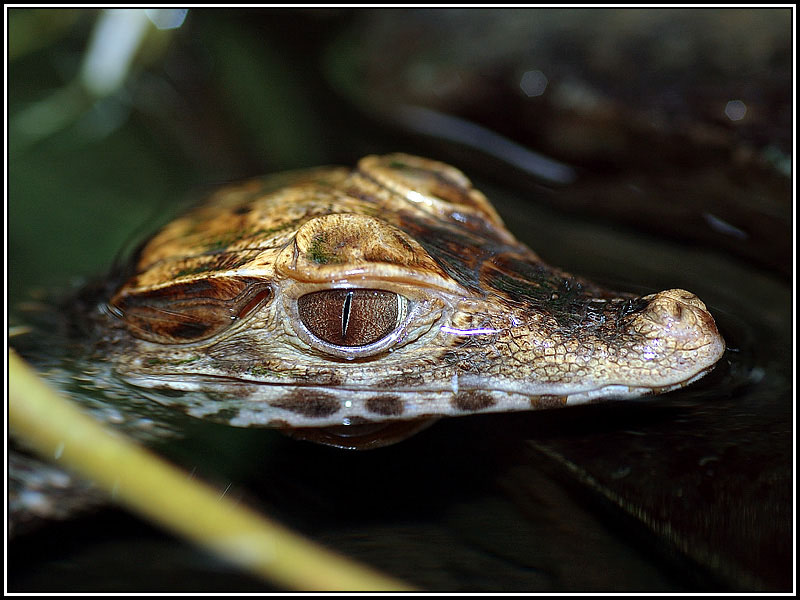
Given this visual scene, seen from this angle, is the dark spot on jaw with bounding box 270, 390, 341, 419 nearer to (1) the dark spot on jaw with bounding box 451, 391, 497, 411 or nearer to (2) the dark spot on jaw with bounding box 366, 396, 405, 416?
(2) the dark spot on jaw with bounding box 366, 396, 405, 416

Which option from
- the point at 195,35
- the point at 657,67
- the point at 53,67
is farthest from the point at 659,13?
the point at 53,67

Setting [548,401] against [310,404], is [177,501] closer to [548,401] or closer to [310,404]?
[310,404]

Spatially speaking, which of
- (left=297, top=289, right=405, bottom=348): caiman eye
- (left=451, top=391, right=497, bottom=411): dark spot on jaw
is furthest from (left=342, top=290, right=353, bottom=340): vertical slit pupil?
(left=451, top=391, right=497, bottom=411): dark spot on jaw

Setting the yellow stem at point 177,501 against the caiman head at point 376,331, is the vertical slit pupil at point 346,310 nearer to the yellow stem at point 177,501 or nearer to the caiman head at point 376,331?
the caiman head at point 376,331

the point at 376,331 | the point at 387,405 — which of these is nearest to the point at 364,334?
the point at 376,331

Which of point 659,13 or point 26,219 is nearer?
point 26,219

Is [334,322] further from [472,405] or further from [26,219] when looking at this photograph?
[26,219]
